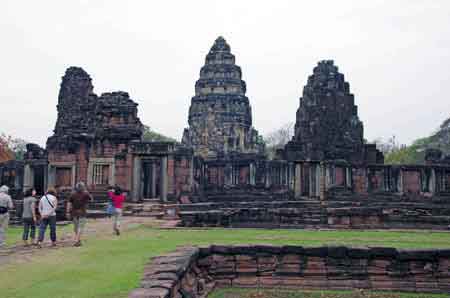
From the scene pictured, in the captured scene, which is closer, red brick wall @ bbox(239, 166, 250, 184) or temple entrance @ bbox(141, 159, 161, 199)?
temple entrance @ bbox(141, 159, 161, 199)

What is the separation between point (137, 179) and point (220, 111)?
785 inches

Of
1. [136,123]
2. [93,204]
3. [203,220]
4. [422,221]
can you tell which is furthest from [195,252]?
[136,123]

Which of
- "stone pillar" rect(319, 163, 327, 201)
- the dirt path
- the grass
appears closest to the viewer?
the grass

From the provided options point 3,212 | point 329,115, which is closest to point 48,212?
point 3,212

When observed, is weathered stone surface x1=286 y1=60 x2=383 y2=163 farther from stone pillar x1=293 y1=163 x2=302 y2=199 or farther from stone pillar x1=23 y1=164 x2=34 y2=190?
stone pillar x1=23 y1=164 x2=34 y2=190

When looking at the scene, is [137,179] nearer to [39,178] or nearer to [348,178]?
[39,178]

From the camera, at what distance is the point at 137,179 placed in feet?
86.0

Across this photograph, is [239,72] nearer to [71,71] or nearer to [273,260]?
[71,71]

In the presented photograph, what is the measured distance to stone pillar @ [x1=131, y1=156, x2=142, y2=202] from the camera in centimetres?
2600

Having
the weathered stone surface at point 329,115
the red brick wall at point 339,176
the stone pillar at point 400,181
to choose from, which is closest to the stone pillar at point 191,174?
the red brick wall at point 339,176

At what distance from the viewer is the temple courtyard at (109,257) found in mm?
7230

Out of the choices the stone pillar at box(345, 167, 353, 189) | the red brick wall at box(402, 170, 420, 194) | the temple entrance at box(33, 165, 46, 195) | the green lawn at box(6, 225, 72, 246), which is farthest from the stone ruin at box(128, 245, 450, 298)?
the temple entrance at box(33, 165, 46, 195)

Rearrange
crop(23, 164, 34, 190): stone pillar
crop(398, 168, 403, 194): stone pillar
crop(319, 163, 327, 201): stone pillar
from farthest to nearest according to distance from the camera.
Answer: crop(23, 164, 34, 190): stone pillar, crop(398, 168, 403, 194): stone pillar, crop(319, 163, 327, 201): stone pillar

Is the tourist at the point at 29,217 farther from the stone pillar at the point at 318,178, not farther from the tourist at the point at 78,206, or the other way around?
the stone pillar at the point at 318,178
